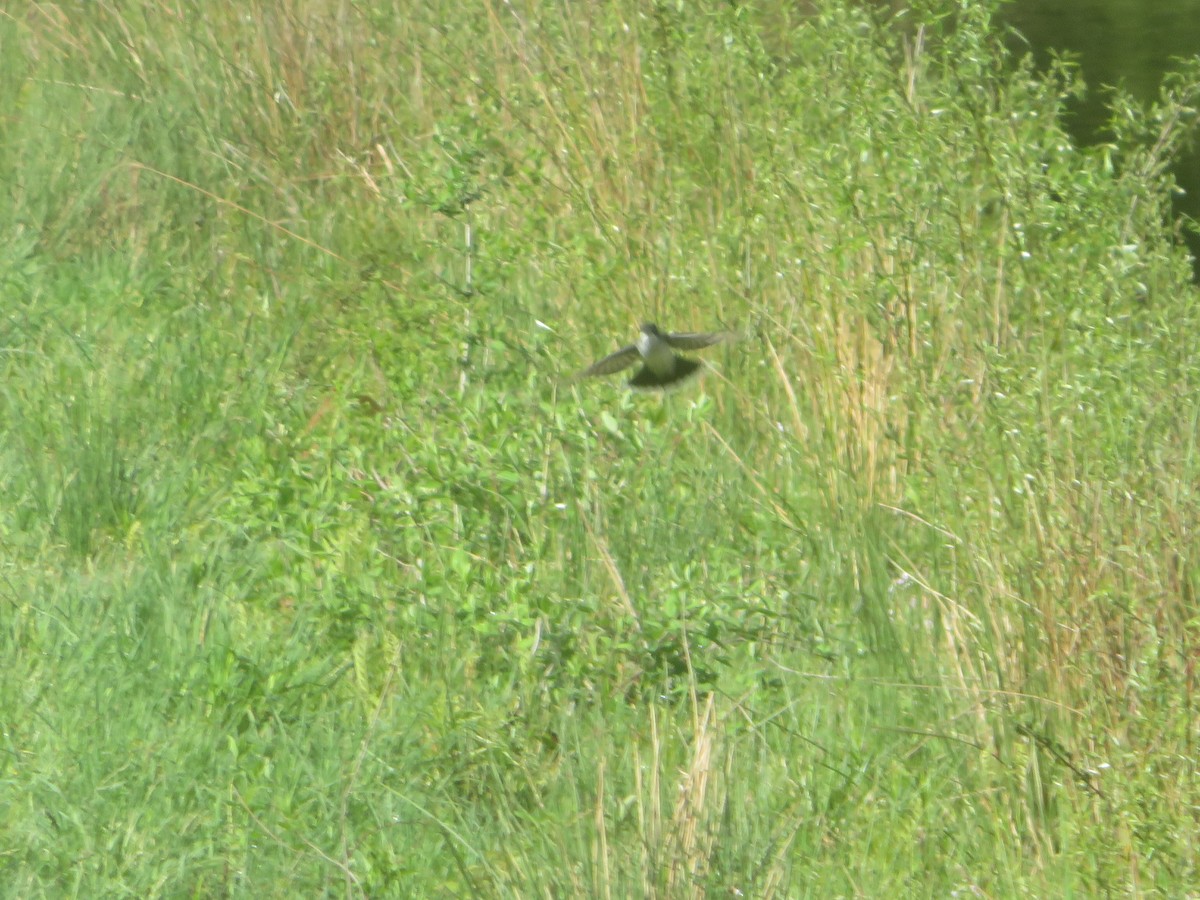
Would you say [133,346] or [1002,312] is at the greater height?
[1002,312]

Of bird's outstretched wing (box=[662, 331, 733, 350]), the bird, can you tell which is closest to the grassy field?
the bird

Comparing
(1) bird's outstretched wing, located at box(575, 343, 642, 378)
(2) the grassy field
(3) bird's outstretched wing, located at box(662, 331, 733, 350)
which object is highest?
(3) bird's outstretched wing, located at box(662, 331, 733, 350)

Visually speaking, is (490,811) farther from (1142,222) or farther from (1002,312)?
(1142,222)

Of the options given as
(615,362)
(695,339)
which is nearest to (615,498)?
(615,362)

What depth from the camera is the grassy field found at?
3096mm

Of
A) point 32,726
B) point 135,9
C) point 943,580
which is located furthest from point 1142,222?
point 135,9

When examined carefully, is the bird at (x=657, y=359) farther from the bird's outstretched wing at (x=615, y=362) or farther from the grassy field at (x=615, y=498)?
the grassy field at (x=615, y=498)

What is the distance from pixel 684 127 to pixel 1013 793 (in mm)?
2751

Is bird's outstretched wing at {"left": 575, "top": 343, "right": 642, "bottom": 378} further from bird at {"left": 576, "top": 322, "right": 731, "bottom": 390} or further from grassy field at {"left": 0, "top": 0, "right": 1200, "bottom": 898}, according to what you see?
grassy field at {"left": 0, "top": 0, "right": 1200, "bottom": 898}

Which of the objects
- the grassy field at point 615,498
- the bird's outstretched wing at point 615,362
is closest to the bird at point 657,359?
the bird's outstretched wing at point 615,362

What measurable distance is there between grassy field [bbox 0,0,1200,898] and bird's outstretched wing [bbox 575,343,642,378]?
27 centimetres

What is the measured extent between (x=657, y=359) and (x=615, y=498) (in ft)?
Answer: 1.30

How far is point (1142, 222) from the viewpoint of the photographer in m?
3.95

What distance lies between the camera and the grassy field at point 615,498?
3096mm
